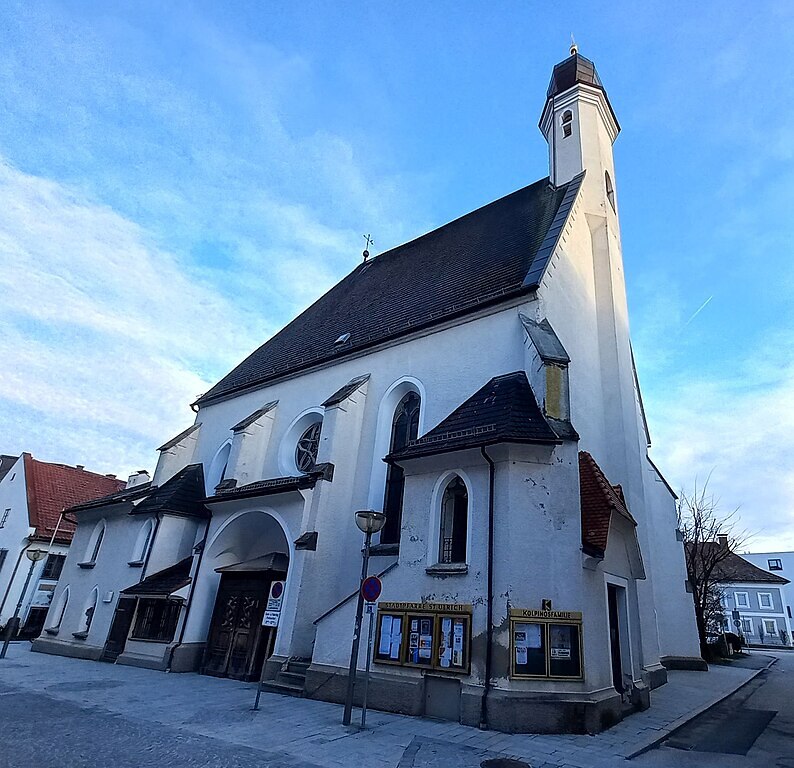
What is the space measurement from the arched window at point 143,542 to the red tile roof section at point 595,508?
1257 centimetres

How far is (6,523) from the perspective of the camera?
94.7 ft

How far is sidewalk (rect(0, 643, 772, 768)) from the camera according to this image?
6.40 m

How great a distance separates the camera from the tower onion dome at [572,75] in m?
20.2

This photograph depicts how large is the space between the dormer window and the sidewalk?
1790 centimetres

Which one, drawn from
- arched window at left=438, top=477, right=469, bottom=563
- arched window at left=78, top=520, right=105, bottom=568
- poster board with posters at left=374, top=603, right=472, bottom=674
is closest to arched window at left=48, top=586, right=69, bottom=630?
arched window at left=78, top=520, right=105, bottom=568

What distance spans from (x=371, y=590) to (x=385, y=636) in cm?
217

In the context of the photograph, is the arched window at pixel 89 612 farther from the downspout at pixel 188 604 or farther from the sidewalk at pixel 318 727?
the downspout at pixel 188 604

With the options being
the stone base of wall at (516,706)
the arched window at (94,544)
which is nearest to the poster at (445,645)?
the stone base of wall at (516,706)

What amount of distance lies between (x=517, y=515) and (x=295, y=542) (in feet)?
17.4

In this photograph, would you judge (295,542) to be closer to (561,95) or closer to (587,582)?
(587,582)

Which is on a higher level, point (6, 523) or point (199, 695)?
point (6, 523)

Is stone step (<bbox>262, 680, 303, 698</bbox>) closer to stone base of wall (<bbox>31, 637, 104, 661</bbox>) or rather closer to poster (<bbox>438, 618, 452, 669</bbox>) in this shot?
poster (<bbox>438, 618, 452, 669</bbox>)

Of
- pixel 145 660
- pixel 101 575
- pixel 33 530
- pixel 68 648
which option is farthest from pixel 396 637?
pixel 33 530

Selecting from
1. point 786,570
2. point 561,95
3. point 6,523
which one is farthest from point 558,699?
point 786,570
